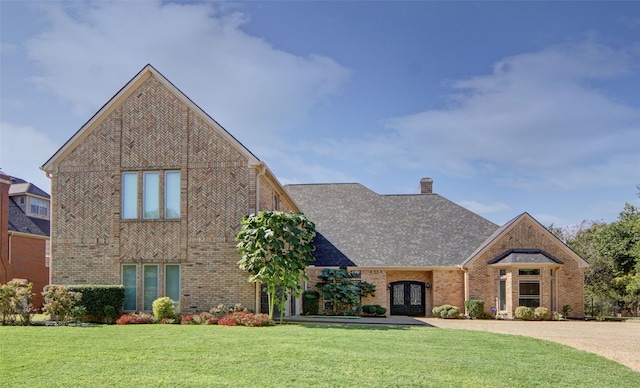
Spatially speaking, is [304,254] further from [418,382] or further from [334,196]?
[334,196]

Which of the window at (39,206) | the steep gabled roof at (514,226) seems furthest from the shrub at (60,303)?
the steep gabled roof at (514,226)

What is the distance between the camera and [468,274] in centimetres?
2512

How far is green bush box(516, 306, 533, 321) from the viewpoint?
77.5ft

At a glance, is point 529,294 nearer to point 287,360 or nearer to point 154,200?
point 287,360

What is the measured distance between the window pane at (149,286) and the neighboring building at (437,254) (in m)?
8.62

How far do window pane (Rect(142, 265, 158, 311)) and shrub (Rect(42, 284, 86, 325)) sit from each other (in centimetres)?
243

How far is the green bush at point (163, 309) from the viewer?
18359 mm

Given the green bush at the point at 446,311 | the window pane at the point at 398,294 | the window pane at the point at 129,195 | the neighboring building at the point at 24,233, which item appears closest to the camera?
the window pane at the point at 129,195

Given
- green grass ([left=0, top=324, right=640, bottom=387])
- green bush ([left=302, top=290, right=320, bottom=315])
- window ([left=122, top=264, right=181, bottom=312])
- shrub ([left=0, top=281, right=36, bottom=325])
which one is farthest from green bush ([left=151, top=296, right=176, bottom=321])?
green bush ([left=302, top=290, right=320, bottom=315])

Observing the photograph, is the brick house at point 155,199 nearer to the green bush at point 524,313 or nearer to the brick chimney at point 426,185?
the green bush at point 524,313

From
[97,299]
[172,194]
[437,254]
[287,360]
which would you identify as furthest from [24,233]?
[287,360]

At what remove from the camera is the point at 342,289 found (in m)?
24.9

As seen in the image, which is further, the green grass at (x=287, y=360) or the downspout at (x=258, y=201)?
the downspout at (x=258, y=201)

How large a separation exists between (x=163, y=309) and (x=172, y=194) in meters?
4.44
